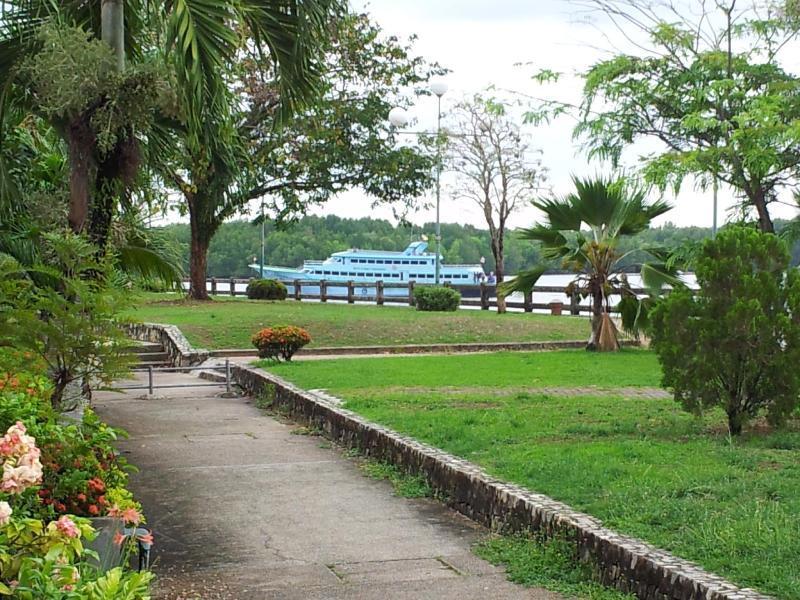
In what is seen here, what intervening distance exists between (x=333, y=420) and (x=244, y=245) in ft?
182

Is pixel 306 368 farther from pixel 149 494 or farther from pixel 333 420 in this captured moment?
pixel 149 494

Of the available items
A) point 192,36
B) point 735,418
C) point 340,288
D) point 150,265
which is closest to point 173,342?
point 150,265

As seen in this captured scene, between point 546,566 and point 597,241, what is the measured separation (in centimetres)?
1515

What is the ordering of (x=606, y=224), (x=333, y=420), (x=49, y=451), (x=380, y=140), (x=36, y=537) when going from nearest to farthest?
(x=36, y=537), (x=49, y=451), (x=333, y=420), (x=606, y=224), (x=380, y=140)

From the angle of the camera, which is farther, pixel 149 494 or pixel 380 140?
pixel 380 140

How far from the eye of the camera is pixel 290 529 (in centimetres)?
719

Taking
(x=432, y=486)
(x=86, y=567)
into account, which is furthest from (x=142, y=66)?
(x=86, y=567)

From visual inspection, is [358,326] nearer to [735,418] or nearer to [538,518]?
[735,418]

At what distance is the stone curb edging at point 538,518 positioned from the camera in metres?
5.01

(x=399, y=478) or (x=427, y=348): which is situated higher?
(x=427, y=348)

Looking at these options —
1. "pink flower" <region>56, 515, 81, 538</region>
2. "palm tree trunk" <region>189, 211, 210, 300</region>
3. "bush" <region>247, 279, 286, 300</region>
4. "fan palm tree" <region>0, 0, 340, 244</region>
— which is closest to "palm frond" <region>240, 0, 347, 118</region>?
"fan palm tree" <region>0, 0, 340, 244</region>

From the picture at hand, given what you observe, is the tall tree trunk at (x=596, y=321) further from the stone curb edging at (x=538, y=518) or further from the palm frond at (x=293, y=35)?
the palm frond at (x=293, y=35)

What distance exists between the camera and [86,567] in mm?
3541

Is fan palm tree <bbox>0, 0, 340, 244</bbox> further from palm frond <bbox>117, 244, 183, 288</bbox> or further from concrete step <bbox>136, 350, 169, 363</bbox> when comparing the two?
concrete step <bbox>136, 350, 169, 363</bbox>
